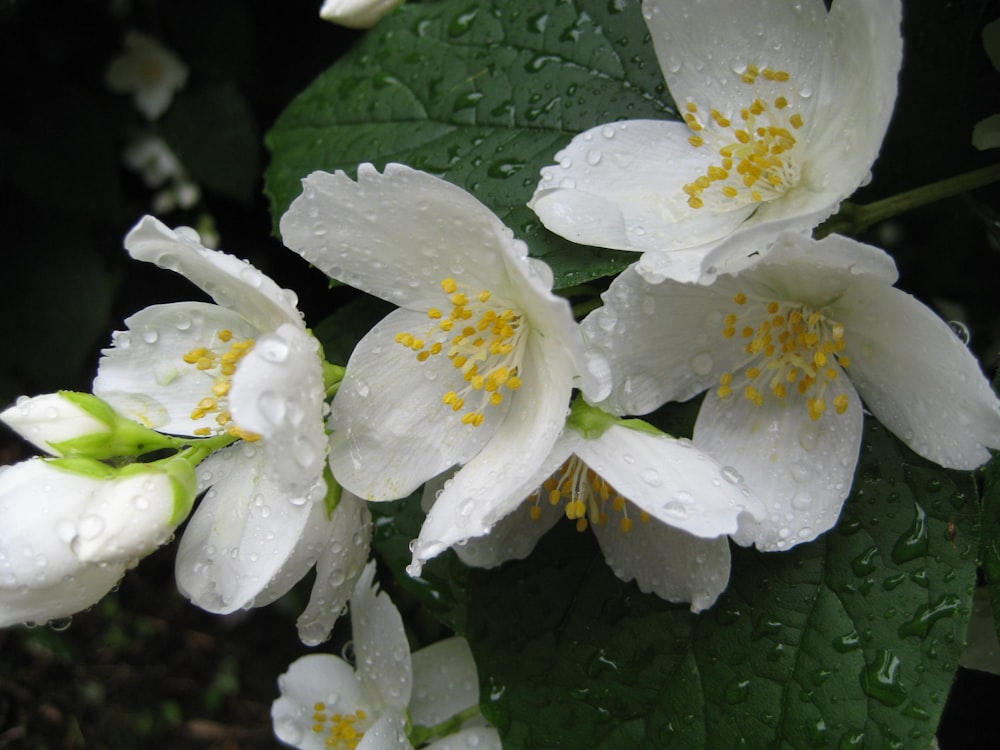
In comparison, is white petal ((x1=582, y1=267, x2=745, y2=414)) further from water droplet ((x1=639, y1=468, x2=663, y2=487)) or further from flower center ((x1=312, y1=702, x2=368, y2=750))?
flower center ((x1=312, y1=702, x2=368, y2=750))

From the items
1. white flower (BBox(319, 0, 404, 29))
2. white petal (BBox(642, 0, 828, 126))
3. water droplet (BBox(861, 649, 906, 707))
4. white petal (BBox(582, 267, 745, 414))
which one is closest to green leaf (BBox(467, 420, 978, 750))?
water droplet (BBox(861, 649, 906, 707))

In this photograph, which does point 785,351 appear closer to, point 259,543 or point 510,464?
point 510,464

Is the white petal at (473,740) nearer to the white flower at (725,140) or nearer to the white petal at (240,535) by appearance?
the white petal at (240,535)

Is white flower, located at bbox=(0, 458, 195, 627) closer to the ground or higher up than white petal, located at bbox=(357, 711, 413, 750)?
higher up

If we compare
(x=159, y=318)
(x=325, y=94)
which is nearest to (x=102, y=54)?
(x=325, y=94)

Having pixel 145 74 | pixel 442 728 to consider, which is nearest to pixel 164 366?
pixel 442 728

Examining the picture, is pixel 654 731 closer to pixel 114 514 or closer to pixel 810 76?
pixel 114 514
